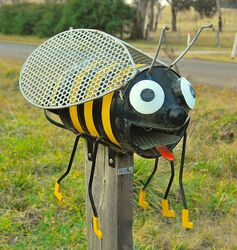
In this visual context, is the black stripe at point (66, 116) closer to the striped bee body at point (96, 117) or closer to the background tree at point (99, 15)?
the striped bee body at point (96, 117)

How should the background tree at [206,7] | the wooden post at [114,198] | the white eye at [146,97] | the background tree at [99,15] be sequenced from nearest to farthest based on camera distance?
the white eye at [146,97] < the wooden post at [114,198] < the background tree at [99,15] < the background tree at [206,7]

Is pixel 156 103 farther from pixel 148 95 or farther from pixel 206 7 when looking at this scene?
pixel 206 7

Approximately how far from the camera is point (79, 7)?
24.7 meters

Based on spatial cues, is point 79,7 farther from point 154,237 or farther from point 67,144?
point 154,237

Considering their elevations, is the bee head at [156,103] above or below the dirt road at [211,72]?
above

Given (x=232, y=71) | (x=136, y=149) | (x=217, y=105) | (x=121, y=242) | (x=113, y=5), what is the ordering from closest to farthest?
1. (x=136, y=149)
2. (x=121, y=242)
3. (x=217, y=105)
4. (x=232, y=71)
5. (x=113, y=5)

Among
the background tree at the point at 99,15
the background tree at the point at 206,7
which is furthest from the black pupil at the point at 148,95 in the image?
the background tree at the point at 206,7

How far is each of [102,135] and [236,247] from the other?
5.62 ft

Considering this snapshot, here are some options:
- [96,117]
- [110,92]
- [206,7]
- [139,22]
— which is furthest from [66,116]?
[206,7]

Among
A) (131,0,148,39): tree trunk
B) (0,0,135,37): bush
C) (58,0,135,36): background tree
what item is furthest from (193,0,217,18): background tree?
(58,0,135,36): background tree

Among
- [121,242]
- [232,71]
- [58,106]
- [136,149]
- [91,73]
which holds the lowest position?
[232,71]

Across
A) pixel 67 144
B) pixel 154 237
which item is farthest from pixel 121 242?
pixel 67 144

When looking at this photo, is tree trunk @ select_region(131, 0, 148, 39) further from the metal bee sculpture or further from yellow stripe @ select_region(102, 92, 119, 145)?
yellow stripe @ select_region(102, 92, 119, 145)

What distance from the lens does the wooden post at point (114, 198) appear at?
1.89m
